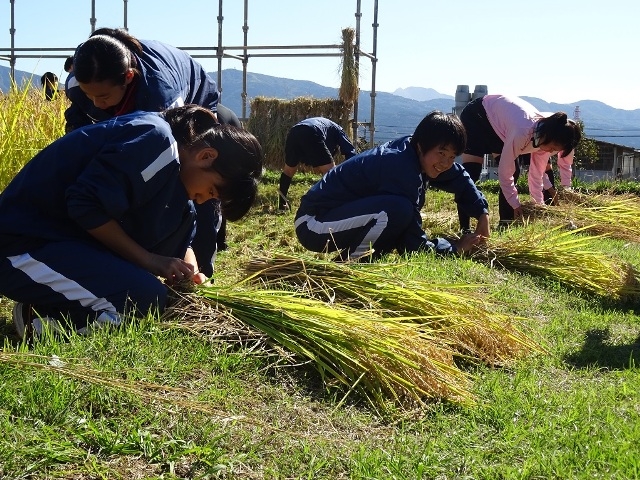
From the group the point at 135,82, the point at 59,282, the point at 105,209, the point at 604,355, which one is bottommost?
the point at 604,355

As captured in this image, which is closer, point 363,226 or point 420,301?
point 420,301

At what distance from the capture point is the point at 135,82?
3.80 m

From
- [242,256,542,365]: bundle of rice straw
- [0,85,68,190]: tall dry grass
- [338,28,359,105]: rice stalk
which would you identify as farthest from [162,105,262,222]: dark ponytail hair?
[338,28,359,105]: rice stalk

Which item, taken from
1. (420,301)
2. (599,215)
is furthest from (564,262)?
(599,215)

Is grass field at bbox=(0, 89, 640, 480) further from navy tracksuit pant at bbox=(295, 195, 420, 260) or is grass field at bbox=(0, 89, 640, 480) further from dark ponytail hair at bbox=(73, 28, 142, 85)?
navy tracksuit pant at bbox=(295, 195, 420, 260)

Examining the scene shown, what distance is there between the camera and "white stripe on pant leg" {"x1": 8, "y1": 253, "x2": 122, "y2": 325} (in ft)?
9.40

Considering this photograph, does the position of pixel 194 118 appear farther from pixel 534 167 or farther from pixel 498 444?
pixel 534 167

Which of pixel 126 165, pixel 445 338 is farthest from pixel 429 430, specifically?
pixel 126 165

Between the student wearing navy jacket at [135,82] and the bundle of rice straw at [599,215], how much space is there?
318cm

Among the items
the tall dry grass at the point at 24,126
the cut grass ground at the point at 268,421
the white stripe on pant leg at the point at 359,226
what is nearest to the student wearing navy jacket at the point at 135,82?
the tall dry grass at the point at 24,126

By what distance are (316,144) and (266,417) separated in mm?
5852

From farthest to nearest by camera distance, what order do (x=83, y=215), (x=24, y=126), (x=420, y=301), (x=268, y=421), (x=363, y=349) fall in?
(x=24, y=126), (x=420, y=301), (x=83, y=215), (x=363, y=349), (x=268, y=421)

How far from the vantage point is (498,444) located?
2223mm

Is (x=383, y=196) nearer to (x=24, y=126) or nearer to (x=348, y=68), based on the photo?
(x=24, y=126)
